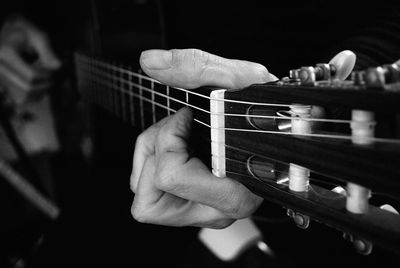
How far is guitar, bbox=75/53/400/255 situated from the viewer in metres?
0.34

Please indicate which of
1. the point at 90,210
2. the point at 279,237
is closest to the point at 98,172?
the point at 90,210

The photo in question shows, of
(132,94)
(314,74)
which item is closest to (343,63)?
(314,74)

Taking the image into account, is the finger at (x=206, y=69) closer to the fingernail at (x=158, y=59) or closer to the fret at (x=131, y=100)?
the fingernail at (x=158, y=59)

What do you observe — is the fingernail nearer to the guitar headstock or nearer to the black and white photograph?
the black and white photograph

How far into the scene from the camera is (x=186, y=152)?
61 centimetres

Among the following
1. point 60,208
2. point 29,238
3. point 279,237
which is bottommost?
point 29,238

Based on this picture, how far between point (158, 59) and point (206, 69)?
0.25 ft

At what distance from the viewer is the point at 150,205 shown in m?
0.67

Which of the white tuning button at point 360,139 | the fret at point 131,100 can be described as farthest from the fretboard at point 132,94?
the white tuning button at point 360,139

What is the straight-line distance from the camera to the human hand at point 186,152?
0.56 m

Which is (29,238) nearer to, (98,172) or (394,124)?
(98,172)

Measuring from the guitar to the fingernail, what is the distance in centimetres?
6

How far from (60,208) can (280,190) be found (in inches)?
54.1

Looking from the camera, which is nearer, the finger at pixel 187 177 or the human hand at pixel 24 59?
the finger at pixel 187 177
